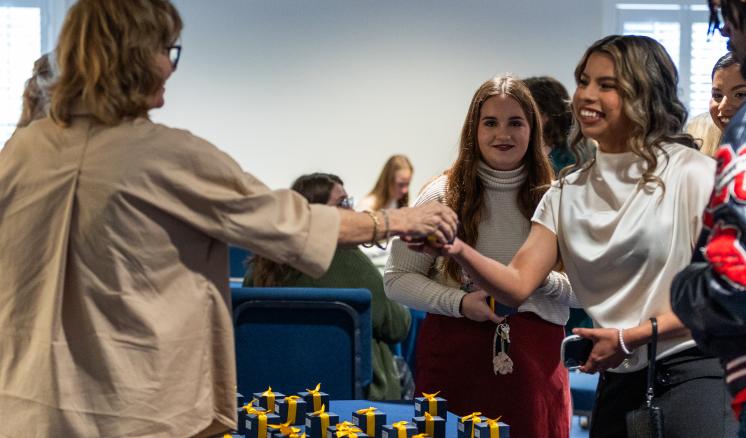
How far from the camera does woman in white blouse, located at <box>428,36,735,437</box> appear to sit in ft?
6.62

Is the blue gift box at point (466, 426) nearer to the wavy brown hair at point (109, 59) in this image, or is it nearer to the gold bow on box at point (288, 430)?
the gold bow on box at point (288, 430)

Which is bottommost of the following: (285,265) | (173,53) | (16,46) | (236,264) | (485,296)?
(236,264)

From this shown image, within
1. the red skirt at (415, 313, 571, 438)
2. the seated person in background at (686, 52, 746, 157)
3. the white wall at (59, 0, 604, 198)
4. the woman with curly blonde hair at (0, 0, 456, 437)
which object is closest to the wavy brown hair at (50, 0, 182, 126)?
the woman with curly blonde hair at (0, 0, 456, 437)

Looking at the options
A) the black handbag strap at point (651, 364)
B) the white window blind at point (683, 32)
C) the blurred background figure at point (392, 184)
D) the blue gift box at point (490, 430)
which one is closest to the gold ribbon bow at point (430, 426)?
the blue gift box at point (490, 430)

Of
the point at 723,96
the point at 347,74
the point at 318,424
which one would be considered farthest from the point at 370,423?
the point at 347,74

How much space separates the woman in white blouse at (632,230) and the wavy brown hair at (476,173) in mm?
472

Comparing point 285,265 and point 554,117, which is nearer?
point 554,117

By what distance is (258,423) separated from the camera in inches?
86.4

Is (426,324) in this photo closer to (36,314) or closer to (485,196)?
(485,196)

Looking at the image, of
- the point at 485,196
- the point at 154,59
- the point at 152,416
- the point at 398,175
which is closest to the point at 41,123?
the point at 154,59

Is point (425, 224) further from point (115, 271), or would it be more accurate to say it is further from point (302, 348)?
point (302, 348)

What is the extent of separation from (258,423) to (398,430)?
319 mm

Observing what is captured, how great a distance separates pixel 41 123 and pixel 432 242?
874 millimetres

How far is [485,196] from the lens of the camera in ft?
9.29
